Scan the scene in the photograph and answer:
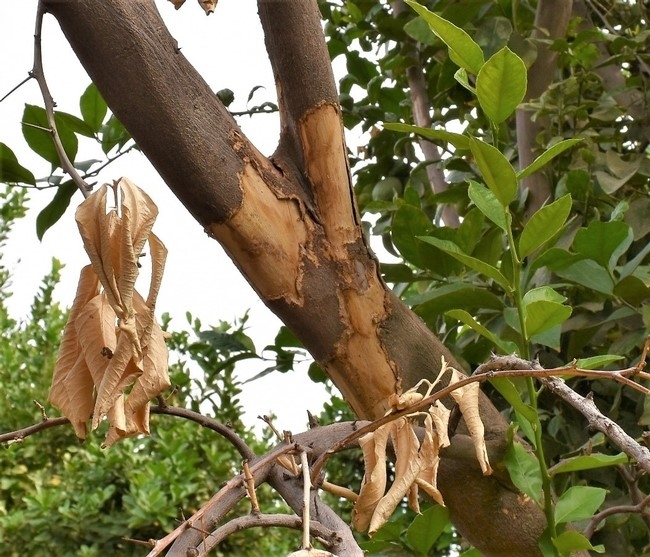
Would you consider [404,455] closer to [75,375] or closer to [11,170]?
[75,375]

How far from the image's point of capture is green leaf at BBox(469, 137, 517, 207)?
17.8 inches

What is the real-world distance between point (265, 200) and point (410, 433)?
8.3 inches

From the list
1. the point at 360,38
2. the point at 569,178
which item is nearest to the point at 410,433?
the point at 569,178

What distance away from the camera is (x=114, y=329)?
386 mm

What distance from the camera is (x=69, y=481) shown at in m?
1.35

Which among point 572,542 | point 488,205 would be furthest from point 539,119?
point 572,542

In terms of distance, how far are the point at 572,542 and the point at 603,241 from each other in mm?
240

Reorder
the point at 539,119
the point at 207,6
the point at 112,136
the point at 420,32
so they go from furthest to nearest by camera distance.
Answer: the point at 539,119 → the point at 420,32 → the point at 112,136 → the point at 207,6

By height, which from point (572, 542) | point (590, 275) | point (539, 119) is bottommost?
point (572, 542)

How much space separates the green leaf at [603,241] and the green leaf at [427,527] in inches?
9.1

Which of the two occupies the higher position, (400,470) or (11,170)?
(11,170)

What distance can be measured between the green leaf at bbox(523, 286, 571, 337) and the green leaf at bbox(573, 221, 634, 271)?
0.13 meters

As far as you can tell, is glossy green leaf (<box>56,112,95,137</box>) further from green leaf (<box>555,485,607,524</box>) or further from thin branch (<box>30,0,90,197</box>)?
green leaf (<box>555,485,607,524</box>)

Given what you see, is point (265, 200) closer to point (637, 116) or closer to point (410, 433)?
point (410, 433)
